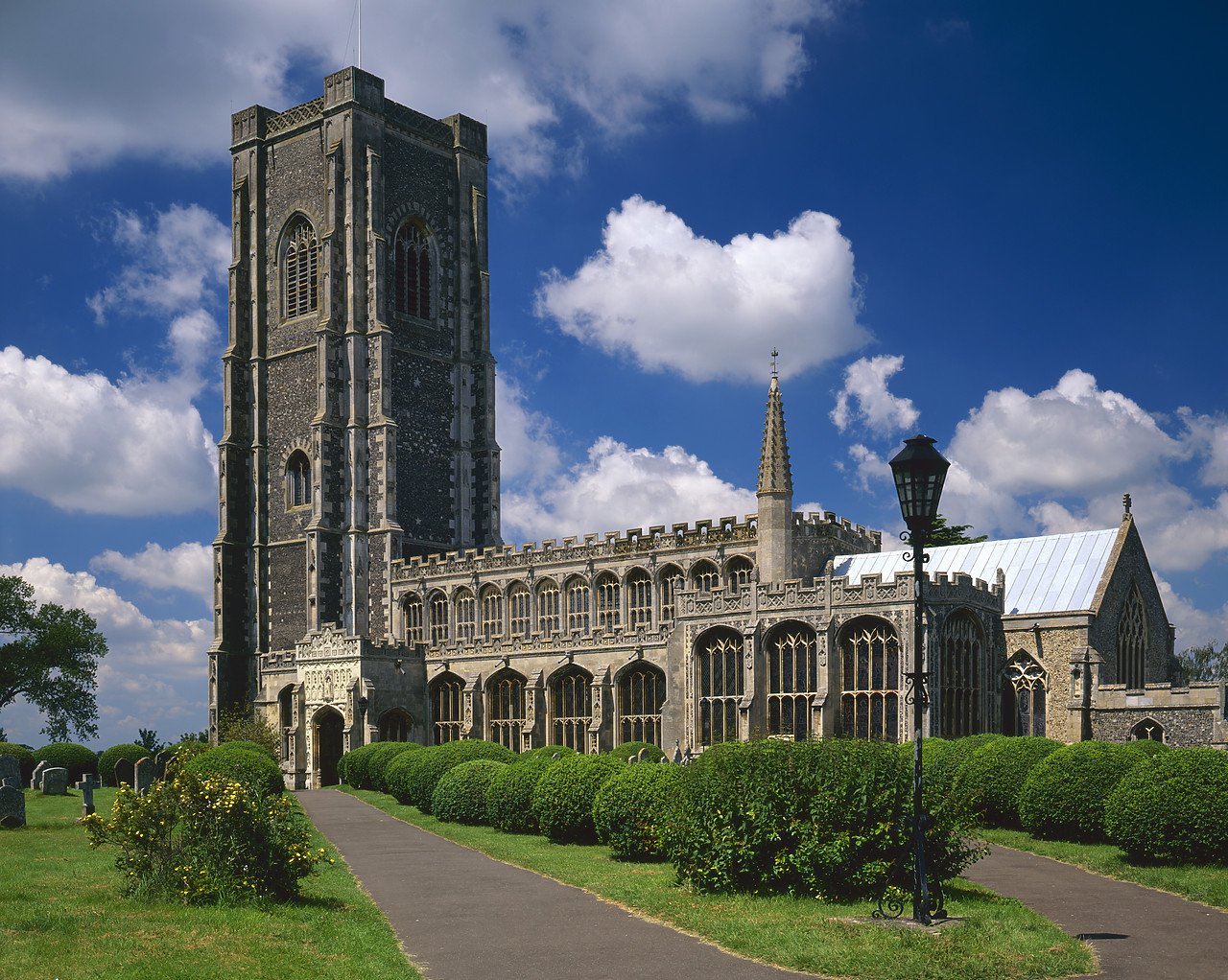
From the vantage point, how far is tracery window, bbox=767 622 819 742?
114 ft

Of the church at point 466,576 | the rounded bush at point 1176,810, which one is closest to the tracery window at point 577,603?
the church at point 466,576

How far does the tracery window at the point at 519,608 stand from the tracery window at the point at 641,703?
11.1m

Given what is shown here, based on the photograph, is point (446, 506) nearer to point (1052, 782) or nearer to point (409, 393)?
point (409, 393)

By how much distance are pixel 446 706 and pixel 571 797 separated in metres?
27.1

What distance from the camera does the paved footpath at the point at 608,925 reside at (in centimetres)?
1170

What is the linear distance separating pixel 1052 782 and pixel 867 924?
10.3m

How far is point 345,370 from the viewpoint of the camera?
2296 inches

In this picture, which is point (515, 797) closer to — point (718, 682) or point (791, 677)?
point (791, 677)

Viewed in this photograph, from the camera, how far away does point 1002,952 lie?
11922 millimetres

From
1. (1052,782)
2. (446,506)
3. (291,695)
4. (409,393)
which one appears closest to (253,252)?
(409,393)

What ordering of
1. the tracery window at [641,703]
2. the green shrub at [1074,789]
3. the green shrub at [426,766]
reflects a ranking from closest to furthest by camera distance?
the green shrub at [1074,789]
the green shrub at [426,766]
the tracery window at [641,703]

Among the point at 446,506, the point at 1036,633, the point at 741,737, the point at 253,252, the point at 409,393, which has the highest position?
the point at 253,252

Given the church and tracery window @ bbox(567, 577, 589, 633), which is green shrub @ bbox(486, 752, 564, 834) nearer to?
the church

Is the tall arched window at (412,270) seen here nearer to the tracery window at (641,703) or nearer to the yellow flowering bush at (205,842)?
the tracery window at (641,703)
